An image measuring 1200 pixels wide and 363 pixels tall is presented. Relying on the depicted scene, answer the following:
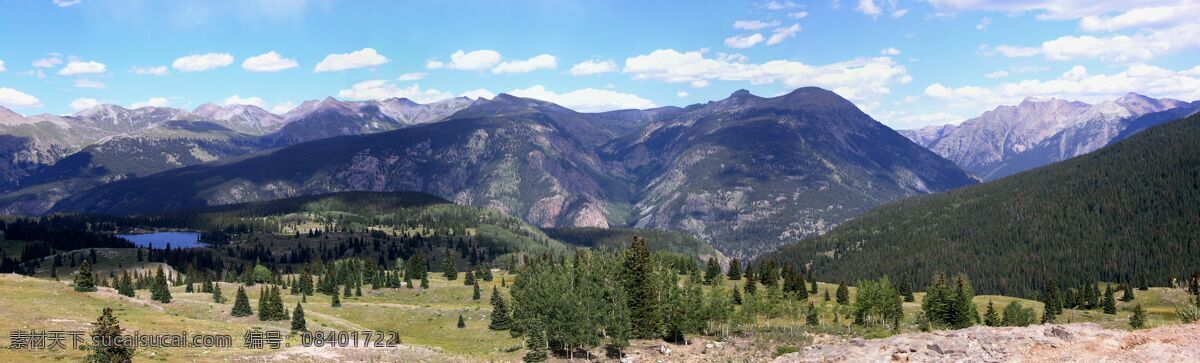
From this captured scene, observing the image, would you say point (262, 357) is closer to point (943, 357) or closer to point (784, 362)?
point (784, 362)

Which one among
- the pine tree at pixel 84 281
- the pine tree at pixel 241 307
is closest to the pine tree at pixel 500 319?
the pine tree at pixel 241 307

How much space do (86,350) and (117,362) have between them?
1105 cm

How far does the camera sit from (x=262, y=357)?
60.6 metres

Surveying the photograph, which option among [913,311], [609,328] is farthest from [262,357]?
[913,311]

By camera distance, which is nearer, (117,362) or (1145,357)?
(1145,357)

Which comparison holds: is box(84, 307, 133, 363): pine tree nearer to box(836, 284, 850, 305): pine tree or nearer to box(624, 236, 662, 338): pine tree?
box(624, 236, 662, 338): pine tree

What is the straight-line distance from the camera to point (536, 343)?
80.0 metres

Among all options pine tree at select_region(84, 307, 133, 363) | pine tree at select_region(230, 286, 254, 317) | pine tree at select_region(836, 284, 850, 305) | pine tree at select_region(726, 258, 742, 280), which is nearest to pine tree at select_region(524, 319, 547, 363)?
pine tree at select_region(84, 307, 133, 363)

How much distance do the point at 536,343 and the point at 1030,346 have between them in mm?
53197

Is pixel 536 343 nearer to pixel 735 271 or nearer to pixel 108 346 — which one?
pixel 108 346

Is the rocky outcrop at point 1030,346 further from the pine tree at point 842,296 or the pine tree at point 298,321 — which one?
the pine tree at point 842,296

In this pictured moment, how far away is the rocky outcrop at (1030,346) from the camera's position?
3164 centimetres

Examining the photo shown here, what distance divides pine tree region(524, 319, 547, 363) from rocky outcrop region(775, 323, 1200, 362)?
38.3 m

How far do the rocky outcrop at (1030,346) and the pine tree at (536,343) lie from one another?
38259 mm
